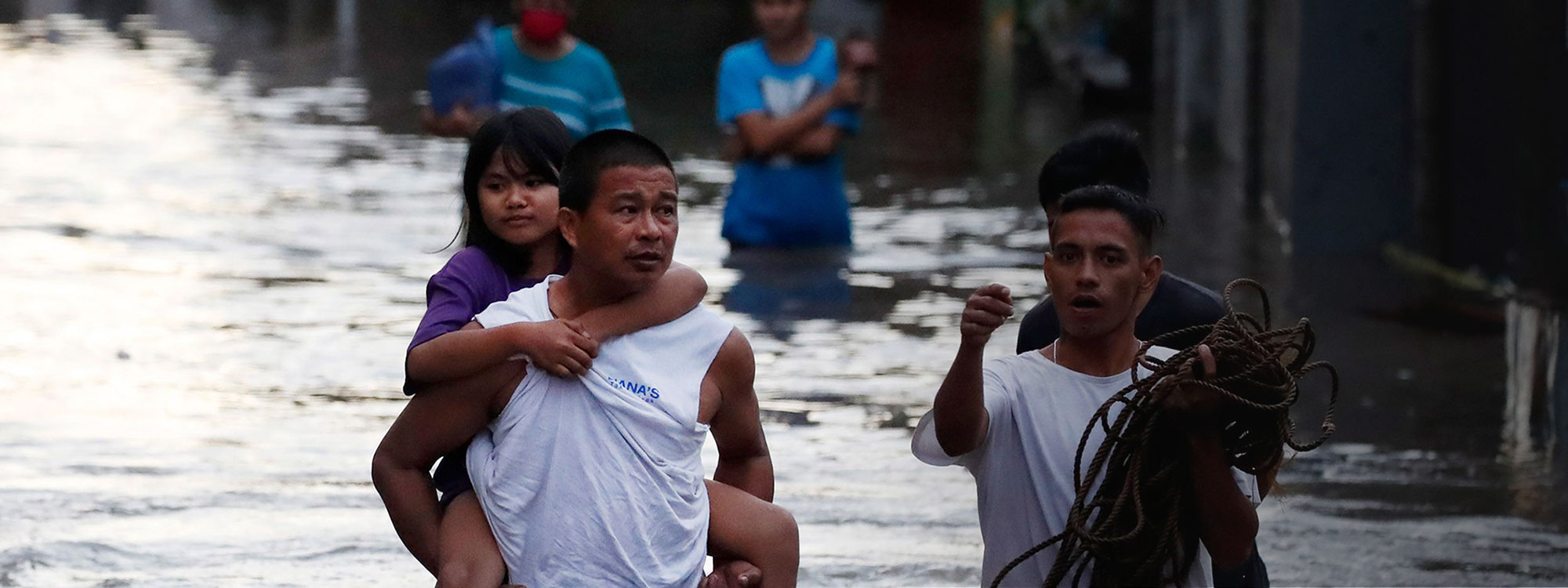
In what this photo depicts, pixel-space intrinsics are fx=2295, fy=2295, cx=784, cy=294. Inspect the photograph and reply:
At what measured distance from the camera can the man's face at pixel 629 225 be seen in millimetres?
3539

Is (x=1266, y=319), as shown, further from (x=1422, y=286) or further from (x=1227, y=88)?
(x=1227, y=88)

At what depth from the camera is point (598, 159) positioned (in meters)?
3.57

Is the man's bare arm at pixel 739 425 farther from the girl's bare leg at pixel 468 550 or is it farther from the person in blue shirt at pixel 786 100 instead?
the person in blue shirt at pixel 786 100

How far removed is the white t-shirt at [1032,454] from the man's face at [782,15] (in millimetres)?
5810

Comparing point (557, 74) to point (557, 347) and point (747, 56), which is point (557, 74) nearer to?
point (747, 56)

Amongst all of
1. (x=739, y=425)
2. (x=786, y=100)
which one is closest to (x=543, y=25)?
(x=786, y=100)

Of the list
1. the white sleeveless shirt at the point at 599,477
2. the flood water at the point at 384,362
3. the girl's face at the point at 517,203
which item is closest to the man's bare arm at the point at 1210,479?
the white sleeveless shirt at the point at 599,477

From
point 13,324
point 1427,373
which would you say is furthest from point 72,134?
point 1427,373

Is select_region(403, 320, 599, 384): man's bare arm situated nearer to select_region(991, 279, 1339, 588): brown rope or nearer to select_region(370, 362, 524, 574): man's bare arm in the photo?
select_region(370, 362, 524, 574): man's bare arm

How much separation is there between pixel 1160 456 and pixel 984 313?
37 cm

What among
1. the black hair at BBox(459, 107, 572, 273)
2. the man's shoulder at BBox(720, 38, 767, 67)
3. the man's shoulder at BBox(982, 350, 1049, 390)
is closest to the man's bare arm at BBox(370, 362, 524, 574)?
the black hair at BBox(459, 107, 572, 273)

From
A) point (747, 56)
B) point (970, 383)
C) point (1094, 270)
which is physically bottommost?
point (747, 56)

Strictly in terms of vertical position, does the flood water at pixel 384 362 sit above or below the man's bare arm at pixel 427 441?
below

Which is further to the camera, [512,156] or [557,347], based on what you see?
[512,156]
